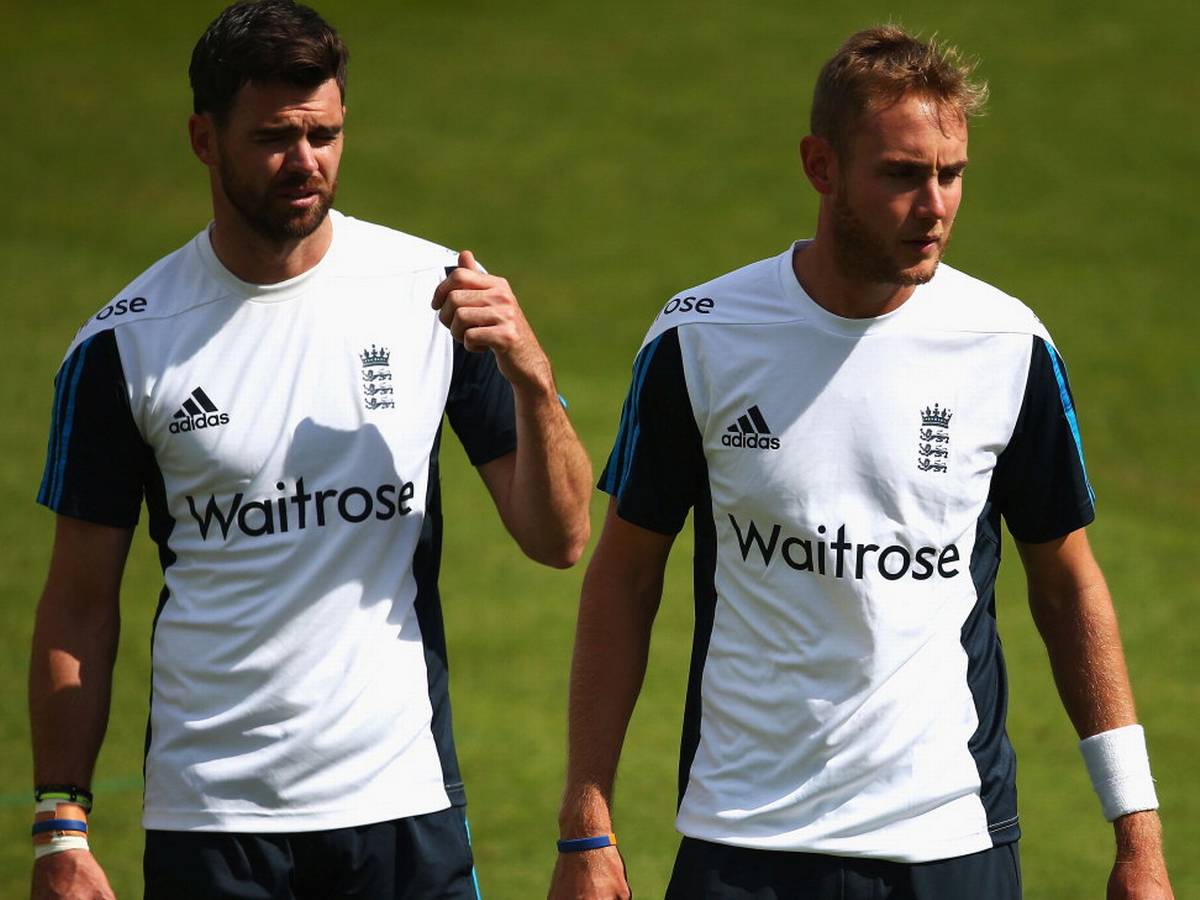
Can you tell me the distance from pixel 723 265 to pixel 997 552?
1276 cm

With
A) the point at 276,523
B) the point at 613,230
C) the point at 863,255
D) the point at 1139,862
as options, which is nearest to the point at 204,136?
the point at 276,523

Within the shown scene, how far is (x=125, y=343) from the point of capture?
379 cm

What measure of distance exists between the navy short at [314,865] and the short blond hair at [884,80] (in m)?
1.57

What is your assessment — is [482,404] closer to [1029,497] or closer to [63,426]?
[63,426]

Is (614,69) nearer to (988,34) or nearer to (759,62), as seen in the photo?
(759,62)

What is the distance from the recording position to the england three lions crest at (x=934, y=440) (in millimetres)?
3533

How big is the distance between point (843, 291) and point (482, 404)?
78 cm

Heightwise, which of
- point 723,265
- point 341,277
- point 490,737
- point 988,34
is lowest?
point 490,737

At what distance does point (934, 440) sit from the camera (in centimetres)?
354

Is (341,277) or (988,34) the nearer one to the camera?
(341,277)

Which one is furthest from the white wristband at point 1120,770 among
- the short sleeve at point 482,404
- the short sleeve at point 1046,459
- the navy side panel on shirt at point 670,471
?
the short sleeve at point 482,404

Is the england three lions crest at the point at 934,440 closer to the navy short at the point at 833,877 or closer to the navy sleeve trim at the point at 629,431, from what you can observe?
the navy sleeve trim at the point at 629,431

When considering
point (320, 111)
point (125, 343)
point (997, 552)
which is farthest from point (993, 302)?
point (125, 343)


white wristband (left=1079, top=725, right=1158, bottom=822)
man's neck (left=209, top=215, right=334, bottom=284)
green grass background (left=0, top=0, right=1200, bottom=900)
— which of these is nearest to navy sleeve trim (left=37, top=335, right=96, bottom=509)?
man's neck (left=209, top=215, right=334, bottom=284)
